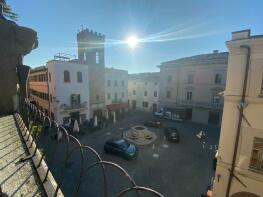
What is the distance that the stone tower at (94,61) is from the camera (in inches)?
998

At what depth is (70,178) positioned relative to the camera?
11234 millimetres

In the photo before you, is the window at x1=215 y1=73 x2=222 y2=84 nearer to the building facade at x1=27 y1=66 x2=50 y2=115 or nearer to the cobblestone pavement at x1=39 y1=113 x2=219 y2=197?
the cobblestone pavement at x1=39 y1=113 x2=219 y2=197

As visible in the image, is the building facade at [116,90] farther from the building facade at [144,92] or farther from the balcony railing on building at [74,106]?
the balcony railing on building at [74,106]

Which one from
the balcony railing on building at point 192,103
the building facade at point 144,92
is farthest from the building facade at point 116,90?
the balcony railing on building at point 192,103

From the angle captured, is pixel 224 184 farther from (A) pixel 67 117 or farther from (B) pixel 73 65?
(B) pixel 73 65

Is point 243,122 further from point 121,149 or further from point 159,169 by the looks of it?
point 121,149

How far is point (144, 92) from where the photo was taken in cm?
3825

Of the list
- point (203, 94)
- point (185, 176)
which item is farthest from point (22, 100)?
point (203, 94)

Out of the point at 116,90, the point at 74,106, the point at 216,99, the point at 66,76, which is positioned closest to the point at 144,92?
the point at 116,90

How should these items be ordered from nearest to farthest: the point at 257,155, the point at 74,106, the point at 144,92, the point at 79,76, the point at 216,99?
1. the point at 257,155
2. the point at 74,106
3. the point at 79,76
4. the point at 216,99
5. the point at 144,92

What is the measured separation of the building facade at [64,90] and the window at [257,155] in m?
19.5

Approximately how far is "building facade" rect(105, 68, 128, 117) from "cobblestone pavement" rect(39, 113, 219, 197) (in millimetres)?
11065

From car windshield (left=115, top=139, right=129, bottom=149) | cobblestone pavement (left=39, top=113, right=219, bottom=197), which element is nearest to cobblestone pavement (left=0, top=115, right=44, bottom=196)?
cobblestone pavement (left=39, top=113, right=219, bottom=197)

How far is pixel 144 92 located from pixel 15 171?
36.3 meters
